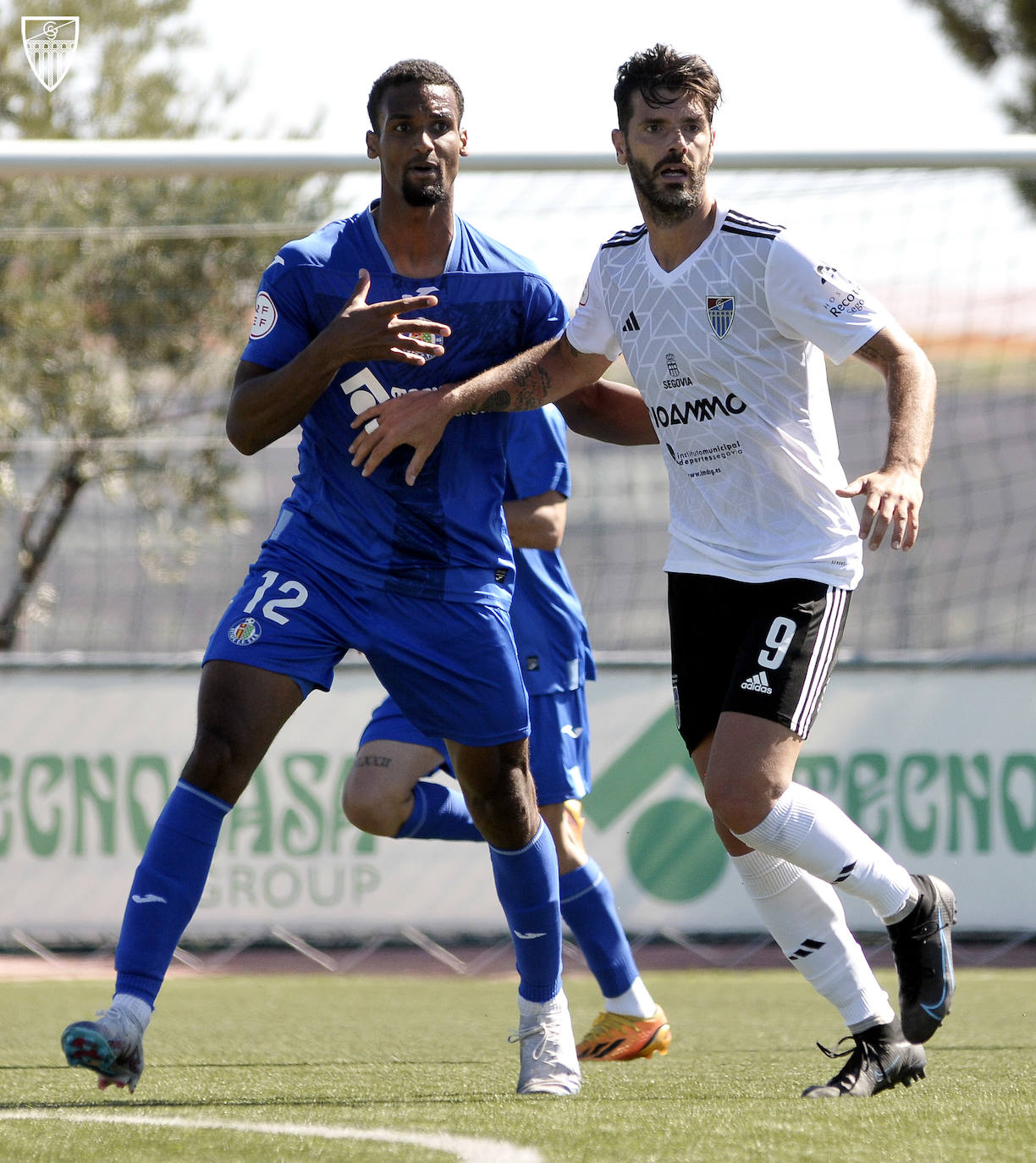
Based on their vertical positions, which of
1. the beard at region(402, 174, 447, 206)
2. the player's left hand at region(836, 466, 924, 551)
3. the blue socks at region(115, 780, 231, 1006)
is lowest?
the blue socks at region(115, 780, 231, 1006)

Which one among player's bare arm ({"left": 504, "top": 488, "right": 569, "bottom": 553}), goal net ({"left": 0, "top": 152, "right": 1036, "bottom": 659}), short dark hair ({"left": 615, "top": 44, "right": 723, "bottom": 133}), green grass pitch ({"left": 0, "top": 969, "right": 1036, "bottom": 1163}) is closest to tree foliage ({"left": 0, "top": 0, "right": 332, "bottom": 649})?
goal net ({"left": 0, "top": 152, "right": 1036, "bottom": 659})

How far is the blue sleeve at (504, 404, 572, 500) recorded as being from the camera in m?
4.55

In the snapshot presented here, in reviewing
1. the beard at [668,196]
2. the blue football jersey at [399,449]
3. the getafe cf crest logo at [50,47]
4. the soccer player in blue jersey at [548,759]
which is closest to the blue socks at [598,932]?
the soccer player in blue jersey at [548,759]

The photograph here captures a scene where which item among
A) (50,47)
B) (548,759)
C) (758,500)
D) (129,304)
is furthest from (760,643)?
(129,304)

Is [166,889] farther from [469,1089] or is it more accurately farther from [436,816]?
[436,816]

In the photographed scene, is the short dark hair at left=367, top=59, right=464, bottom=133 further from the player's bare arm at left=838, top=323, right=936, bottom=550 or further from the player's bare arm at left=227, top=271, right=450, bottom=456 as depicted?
the player's bare arm at left=838, top=323, right=936, bottom=550

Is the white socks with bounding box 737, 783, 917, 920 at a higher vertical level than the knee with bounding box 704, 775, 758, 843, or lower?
lower

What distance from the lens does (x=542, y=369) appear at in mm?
3660

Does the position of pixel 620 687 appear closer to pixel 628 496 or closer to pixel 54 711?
pixel 54 711

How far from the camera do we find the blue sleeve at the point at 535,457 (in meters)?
4.55

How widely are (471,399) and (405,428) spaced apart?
21 centimetres

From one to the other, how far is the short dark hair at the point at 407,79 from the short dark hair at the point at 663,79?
0.41m

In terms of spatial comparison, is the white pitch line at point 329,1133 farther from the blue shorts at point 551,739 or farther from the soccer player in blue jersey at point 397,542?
the blue shorts at point 551,739

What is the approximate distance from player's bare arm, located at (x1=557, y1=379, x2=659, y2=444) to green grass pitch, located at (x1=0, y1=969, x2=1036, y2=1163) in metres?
→ 1.61
